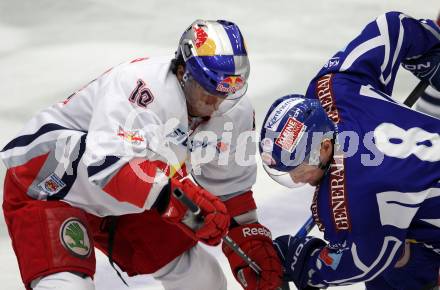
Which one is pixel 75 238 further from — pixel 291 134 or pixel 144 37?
pixel 144 37

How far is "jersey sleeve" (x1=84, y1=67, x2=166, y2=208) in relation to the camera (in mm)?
2506

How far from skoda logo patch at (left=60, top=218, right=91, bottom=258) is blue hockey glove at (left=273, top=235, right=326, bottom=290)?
1.89ft

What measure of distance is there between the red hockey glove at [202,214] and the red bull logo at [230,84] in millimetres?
269

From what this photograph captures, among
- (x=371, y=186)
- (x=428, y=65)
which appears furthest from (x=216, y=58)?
(x=428, y=65)

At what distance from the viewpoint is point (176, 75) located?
8.72ft

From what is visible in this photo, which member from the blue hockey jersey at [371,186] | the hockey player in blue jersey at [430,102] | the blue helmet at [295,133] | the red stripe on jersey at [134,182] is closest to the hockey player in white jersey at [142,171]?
the red stripe on jersey at [134,182]

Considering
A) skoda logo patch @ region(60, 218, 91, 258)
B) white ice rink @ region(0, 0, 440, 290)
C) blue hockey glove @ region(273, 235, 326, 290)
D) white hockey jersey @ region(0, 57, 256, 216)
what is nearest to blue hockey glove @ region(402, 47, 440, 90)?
white hockey jersey @ region(0, 57, 256, 216)

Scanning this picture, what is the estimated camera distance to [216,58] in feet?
8.46

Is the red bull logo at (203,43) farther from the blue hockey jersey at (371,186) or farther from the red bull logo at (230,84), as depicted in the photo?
the blue hockey jersey at (371,186)

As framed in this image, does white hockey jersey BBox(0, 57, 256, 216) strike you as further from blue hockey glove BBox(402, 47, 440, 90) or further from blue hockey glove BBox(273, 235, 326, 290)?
blue hockey glove BBox(402, 47, 440, 90)

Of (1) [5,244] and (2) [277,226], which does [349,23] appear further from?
(1) [5,244]

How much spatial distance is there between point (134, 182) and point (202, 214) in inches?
8.7

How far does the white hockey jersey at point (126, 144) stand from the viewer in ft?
8.26

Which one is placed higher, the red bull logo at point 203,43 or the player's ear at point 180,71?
the red bull logo at point 203,43
